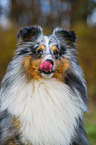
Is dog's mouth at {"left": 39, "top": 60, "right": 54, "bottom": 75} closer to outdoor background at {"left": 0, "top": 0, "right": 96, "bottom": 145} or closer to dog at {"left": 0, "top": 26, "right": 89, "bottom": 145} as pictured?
dog at {"left": 0, "top": 26, "right": 89, "bottom": 145}

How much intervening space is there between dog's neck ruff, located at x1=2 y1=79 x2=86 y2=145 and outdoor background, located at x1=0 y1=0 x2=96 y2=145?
170cm

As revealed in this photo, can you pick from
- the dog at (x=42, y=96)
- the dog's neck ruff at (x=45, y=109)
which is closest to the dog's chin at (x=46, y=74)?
the dog at (x=42, y=96)

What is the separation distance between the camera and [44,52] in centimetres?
336

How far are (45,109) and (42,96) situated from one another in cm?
20

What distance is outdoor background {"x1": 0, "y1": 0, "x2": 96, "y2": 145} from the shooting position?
849 cm

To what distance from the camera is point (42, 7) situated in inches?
563

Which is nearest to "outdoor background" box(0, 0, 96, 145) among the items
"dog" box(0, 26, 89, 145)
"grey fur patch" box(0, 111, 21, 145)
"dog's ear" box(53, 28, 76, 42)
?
"dog's ear" box(53, 28, 76, 42)

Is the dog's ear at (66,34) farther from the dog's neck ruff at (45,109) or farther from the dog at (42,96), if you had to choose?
the dog's neck ruff at (45,109)

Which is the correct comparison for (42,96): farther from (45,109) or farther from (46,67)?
(46,67)

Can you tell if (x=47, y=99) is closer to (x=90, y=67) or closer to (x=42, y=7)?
(x=90, y=67)

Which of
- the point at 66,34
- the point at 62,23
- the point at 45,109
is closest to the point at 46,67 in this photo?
the point at 45,109

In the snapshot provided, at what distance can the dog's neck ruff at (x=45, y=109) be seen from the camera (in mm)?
3143

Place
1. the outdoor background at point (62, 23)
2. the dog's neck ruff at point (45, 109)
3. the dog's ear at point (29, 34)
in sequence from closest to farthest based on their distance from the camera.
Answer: the dog's neck ruff at point (45, 109), the dog's ear at point (29, 34), the outdoor background at point (62, 23)

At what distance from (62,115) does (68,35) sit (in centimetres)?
137
